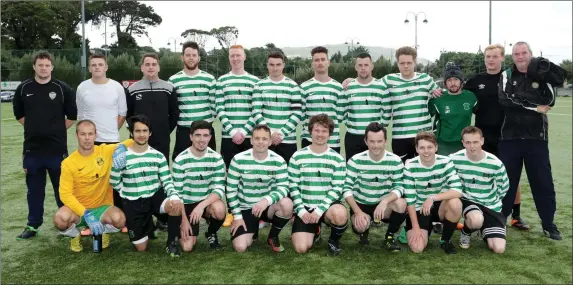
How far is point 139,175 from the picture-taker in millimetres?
4449

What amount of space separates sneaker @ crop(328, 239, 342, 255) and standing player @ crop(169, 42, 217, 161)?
1.78m

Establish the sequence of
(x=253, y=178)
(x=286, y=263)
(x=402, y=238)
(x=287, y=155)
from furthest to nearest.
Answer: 1. (x=287, y=155)
2. (x=402, y=238)
3. (x=253, y=178)
4. (x=286, y=263)

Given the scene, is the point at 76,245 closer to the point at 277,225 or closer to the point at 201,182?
the point at 201,182

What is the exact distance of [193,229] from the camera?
4406mm

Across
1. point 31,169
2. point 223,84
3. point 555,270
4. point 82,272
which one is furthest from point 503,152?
point 31,169

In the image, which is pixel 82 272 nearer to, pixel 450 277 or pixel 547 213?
pixel 450 277

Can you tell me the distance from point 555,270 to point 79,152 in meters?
4.17

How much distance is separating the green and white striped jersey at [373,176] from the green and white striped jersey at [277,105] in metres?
0.91

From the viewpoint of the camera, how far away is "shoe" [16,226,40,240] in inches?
189

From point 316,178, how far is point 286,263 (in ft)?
2.71

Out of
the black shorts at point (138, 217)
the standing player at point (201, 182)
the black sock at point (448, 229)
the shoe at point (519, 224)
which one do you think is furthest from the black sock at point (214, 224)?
the shoe at point (519, 224)

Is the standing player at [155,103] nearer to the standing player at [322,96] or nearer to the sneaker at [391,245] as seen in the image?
the standing player at [322,96]

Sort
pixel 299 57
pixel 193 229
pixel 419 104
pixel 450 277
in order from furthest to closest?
pixel 299 57 → pixel 419 104 → pixel 193 229 → pixel 450 277

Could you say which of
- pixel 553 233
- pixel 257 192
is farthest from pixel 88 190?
pixel 553 233
